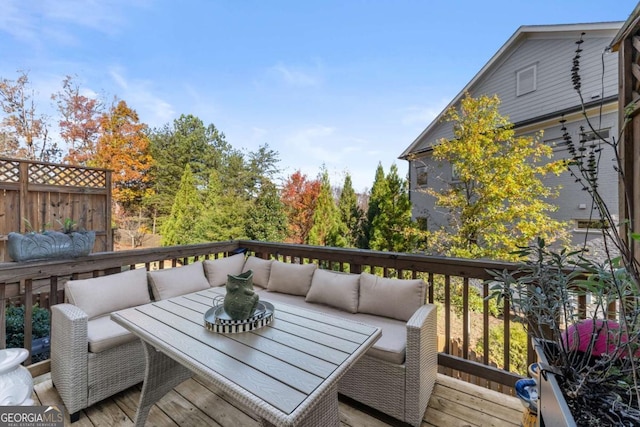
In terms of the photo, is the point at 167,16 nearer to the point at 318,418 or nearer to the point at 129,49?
the point at 129,49

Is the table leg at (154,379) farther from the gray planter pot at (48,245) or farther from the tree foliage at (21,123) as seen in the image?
the tree foliage at (21,123)

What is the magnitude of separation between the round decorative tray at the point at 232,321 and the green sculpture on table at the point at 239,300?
0.04 metres

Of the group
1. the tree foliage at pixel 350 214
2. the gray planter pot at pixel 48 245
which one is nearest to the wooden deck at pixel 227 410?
the gray planter pot at pixel 48 245

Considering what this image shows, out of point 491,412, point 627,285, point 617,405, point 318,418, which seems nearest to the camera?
point 617,405

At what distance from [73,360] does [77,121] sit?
10.6m

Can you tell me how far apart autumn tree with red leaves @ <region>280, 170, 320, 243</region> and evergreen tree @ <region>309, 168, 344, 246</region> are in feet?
1.53

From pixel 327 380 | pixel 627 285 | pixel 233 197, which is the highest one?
pixel 233 197

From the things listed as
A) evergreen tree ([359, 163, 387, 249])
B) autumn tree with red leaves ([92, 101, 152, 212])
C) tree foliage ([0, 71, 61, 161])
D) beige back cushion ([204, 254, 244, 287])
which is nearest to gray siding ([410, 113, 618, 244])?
evergreen tree ([359, 163, 387, 249])

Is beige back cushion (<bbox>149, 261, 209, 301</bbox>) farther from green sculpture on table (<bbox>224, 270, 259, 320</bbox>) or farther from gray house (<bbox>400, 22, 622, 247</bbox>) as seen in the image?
gray house (<bbox>400, 22, 622, 247</bbox>)

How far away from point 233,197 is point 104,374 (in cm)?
726

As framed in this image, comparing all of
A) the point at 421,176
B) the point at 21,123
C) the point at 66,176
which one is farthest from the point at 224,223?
the point at 21,123

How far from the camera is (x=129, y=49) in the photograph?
21.9 ft

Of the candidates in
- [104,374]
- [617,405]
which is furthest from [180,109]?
[617,405]

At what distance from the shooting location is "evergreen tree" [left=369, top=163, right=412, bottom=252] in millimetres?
7953
